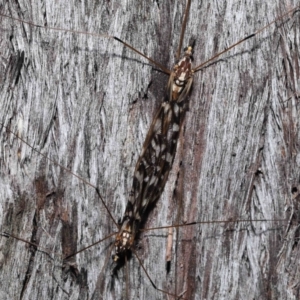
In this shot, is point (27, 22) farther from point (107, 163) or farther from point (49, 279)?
point (49, 279)

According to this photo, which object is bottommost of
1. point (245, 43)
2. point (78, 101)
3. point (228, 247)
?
point (228, 247)

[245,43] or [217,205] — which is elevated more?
[245,43]

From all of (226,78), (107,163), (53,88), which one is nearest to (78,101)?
(53,88)

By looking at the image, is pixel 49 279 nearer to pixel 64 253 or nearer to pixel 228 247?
pixel 64 253

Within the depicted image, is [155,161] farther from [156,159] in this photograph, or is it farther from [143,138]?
[143,138]

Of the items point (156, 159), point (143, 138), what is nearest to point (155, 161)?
point (156, 159)

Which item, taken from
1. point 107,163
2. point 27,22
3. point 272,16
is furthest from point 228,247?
point 27,22
